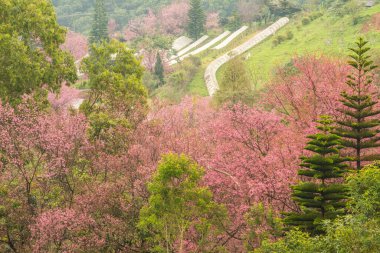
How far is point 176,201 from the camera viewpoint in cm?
1759

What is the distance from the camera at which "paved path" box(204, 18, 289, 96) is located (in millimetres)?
58412

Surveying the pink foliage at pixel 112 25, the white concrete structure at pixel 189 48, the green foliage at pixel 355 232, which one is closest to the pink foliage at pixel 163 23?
the pink foliage at pixel 112 25

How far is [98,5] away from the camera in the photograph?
7988 centimetres

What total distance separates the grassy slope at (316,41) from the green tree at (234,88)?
23.7 feet

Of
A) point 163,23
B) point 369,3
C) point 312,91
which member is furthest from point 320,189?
point 163,23

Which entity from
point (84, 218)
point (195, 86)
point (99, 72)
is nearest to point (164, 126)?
point (99, 72)

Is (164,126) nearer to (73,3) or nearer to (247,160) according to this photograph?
(247,160)

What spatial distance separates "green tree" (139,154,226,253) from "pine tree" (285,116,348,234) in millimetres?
2999

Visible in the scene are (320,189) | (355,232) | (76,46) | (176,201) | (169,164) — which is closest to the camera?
(355,232)

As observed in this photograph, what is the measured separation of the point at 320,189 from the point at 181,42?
7111 cm

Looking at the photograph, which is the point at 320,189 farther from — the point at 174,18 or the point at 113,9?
the point at 113,9

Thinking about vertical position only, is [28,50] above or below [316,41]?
above

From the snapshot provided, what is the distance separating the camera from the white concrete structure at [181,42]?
8391cm

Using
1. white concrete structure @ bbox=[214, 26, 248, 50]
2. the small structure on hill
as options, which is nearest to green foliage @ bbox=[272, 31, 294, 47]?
the small structure on hill
